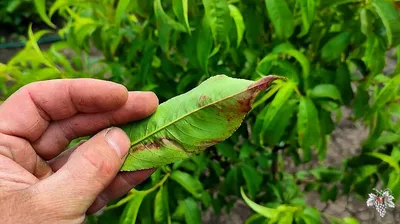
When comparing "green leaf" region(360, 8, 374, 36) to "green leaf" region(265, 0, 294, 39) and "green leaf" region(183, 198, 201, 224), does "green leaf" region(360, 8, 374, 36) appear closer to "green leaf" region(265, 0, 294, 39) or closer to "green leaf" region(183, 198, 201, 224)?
"green leaf" region(265, 0, 294, 39)

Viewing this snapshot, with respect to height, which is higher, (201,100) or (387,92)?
(201,100)

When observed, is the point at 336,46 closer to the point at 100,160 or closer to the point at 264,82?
the point at 264,82

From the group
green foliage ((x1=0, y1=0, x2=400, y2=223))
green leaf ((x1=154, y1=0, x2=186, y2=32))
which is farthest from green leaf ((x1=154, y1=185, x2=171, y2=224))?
green leaf ((x1=154, y1=0, x2=186, y2=32))

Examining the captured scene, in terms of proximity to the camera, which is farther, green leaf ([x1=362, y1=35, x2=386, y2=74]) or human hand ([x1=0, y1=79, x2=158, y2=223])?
green leaf ([x1=362, y1=35, x2=386, y2=74])

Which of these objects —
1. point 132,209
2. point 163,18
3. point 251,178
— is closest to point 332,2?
point 163,18

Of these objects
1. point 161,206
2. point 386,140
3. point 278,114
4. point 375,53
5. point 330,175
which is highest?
point 375,53

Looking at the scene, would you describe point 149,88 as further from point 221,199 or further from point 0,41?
point 0,41
